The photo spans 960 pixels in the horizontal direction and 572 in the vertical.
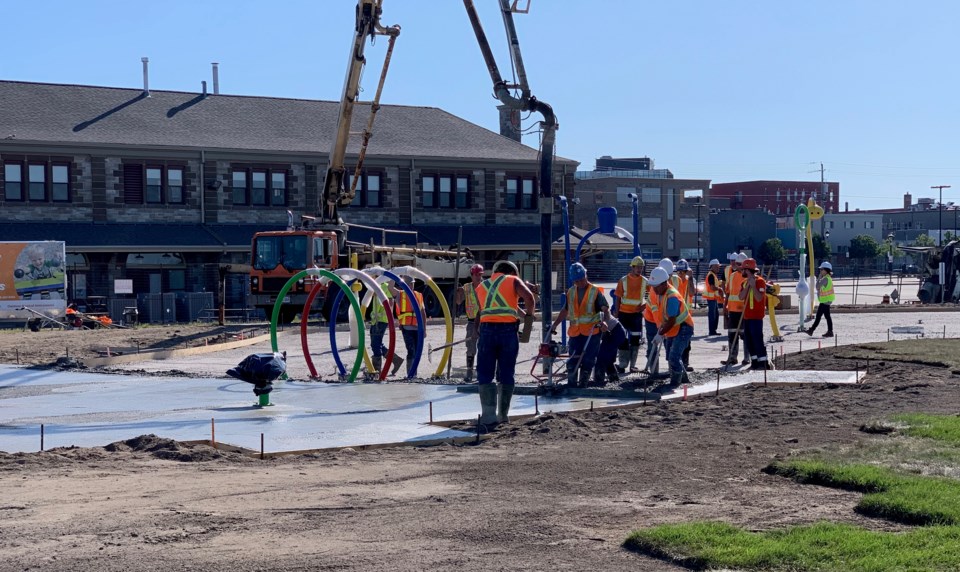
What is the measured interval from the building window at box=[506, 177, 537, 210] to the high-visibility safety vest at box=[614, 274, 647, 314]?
3625 centimetres

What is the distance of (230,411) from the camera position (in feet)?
46.9

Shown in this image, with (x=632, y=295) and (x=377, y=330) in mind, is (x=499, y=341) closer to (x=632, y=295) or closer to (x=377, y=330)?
(x=632, y=295)

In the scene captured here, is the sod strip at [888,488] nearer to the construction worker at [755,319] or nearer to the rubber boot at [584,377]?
the rubber boot at [584,377]

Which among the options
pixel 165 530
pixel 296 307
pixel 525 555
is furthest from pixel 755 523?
pixel 296 307

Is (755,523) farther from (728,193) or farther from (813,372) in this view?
(728,193)

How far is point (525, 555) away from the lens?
7.05 m

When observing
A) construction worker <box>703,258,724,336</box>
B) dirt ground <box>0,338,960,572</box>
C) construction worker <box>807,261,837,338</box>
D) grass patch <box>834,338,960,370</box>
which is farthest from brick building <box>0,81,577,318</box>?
dirt ground <box>0,338,960,572</box>

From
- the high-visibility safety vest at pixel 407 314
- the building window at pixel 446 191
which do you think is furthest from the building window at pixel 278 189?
the high-visibility safety vest at pixel 407 314

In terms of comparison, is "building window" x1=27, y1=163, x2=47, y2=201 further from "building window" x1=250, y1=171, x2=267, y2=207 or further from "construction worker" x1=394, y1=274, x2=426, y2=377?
"construction worker" x1=394, y1=274, x2=426, y2=377

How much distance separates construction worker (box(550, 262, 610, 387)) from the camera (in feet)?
51.4

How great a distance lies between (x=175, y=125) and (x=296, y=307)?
18.1 metres

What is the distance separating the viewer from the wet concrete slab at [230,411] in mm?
12125

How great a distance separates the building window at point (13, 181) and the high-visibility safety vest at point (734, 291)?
32.1 metres

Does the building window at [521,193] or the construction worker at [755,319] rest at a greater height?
the building window at [521,193]
